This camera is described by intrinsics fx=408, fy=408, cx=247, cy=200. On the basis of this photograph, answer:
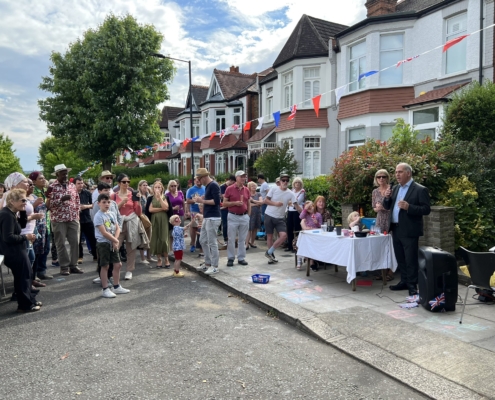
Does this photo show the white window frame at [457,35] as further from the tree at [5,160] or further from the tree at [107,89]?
the tree at [5,160]

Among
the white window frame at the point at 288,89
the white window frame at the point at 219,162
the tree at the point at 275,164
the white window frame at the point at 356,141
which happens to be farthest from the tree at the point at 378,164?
the white window frame at the point at 219,162

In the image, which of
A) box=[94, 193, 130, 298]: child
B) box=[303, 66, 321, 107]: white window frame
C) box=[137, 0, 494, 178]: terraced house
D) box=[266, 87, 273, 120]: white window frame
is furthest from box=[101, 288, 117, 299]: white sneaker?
box=[266, 87, 273, 120]: white window frame

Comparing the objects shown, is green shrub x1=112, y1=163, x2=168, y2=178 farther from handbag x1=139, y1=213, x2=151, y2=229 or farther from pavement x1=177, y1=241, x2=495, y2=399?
pavement x1=177, y1=241, x2=495, y2=399

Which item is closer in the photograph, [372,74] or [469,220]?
[469,220]

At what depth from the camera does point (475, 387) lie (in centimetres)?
356

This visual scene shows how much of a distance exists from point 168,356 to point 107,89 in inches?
884

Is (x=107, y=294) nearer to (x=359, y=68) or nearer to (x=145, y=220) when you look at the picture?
(x=145, y=220)

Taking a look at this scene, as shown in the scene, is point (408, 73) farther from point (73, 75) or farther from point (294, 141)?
point (73, 75)

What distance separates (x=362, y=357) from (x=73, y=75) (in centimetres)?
2473

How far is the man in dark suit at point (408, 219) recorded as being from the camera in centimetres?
619

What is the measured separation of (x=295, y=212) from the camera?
33.3ft

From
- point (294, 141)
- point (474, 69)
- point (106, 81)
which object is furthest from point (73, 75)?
point (474, 69)

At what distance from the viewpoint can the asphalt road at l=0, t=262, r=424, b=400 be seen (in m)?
3.70

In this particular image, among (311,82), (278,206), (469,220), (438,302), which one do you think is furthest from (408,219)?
(311,82)
